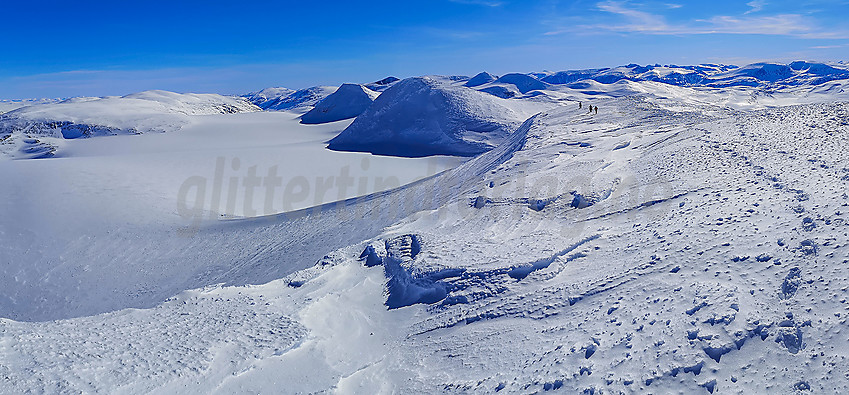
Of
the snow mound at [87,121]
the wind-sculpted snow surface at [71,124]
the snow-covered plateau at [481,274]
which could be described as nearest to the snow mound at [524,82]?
the wind-sculpted snow surface at [71,124]

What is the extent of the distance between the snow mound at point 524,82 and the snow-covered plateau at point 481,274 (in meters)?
108

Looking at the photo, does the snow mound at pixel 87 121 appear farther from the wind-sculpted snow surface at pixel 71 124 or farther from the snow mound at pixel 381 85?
the snow mound at pixel 381 85

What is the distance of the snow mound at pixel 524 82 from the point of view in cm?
13021

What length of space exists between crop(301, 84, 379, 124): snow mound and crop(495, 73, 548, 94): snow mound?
198ft

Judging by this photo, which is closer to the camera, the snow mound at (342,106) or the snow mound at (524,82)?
the snow mound at (342,106)

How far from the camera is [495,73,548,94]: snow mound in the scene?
427 feet

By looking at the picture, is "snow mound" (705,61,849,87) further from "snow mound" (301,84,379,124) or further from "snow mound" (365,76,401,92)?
"snow mound" (301,84,379,124)

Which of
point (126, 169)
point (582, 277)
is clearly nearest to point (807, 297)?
point (582, 277)

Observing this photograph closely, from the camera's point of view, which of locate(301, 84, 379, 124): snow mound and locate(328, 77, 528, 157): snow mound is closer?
locate(328, 77, 528, 157): snow mound

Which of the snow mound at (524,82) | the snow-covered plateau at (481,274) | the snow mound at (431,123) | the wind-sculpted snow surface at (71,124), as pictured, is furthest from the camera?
the snow mound at (524,82)

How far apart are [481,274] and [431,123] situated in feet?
113

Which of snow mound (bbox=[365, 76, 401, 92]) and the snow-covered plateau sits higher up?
snow mound (bbox=[365, 76, 401, 92])

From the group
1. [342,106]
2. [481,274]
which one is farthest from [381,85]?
[481,274]

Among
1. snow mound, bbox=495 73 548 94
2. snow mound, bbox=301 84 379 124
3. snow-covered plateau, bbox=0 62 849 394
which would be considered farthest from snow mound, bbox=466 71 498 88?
snow-covered plateau, bbox=0 62 849 394
